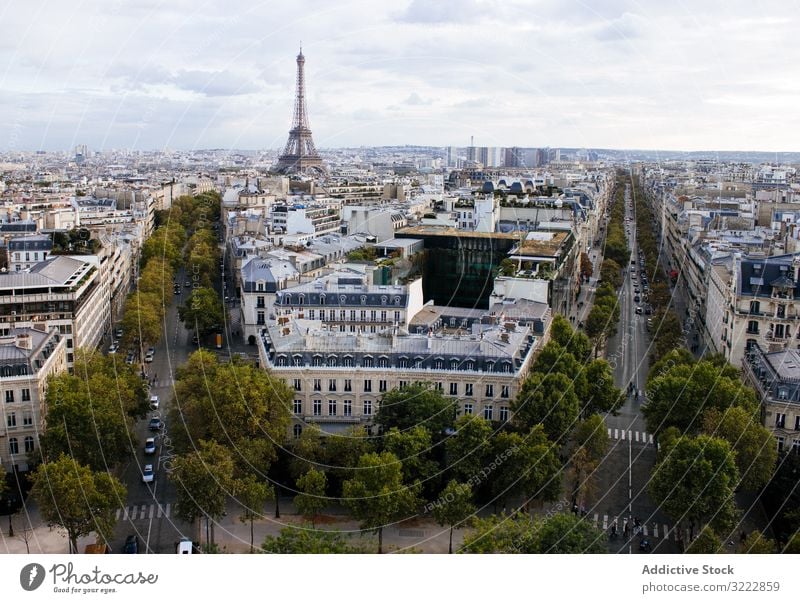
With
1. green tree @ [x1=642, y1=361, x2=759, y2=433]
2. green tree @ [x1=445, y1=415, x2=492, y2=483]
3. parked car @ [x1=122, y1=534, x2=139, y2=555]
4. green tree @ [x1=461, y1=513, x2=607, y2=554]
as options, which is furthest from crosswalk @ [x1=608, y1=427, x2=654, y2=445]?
parked car @ [x1=122, y1=534, x2=139, y2=555]

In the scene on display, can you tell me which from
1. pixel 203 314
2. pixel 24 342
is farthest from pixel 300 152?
pixel 24 342

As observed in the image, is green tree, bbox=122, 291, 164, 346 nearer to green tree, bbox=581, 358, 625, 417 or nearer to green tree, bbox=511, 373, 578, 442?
green tree, bbox=511, 373, 578, 442

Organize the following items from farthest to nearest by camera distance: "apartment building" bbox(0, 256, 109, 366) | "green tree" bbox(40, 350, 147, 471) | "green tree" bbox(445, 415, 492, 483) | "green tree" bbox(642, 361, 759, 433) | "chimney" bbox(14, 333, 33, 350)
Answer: "apartment building" bbox(0, 256, 109, 366), "chimney" bbox(14, 333, 33, 350), "green tree" bbox(642, 361, 759, 433), "green tree" bbox(40, 350, 147, 471), "green tree" bbox(445, 415, 492, 483)

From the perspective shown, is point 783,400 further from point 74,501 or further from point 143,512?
point 74,501

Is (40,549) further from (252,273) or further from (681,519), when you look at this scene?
(252,273)

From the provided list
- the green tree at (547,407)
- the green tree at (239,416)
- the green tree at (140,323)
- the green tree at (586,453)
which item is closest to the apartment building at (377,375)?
the green tree at (547,407)

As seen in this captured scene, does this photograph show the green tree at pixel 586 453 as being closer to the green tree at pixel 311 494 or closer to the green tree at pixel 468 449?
the green tree at pixel 468 449
